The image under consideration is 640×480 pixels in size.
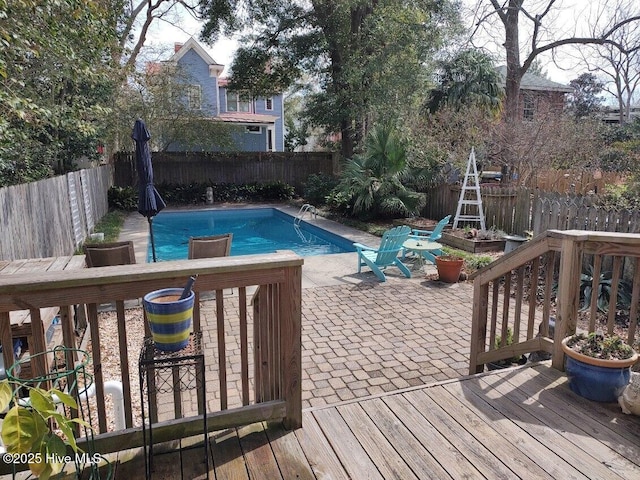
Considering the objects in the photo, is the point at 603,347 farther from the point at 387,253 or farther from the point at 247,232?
the point at 247,232

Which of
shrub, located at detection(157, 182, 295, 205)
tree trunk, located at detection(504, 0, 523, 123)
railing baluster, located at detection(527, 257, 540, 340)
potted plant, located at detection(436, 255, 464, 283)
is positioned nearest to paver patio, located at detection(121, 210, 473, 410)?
potted plant, located at detection(436, 255, 464, 283)

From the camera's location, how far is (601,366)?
2.56 m

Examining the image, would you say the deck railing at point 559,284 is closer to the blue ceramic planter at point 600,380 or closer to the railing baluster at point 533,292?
the railing baluster at point 533,292

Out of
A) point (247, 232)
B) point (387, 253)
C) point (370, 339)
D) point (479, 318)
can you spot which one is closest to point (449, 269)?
point (387, 253)

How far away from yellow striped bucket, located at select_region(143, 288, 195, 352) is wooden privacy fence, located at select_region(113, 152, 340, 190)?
16.1 m

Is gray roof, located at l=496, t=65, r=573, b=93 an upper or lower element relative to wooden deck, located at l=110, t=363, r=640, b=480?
upper

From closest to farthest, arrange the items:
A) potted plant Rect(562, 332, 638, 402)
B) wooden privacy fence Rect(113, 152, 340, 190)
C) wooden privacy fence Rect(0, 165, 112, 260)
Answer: potted plant Rect(562, 332, 638, 402) → wooden privacy fence Rect(0, 165, 112, 260) → wooden privacy fence Rect(113, 152, 340, 190)

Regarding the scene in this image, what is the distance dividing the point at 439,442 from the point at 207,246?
4206mm

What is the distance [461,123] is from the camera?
13219mm

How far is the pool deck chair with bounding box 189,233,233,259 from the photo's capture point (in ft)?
19.0

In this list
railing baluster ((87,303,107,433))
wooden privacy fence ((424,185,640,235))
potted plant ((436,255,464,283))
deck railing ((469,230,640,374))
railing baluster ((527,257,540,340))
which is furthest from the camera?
potted plant ((436,255,464,283))

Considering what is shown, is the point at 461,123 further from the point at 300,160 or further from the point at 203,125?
the point at 203,125

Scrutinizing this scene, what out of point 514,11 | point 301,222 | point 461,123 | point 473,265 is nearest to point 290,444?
point 473,265

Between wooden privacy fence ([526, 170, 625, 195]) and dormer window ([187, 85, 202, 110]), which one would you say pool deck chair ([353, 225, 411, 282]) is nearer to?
wooden privacy fence ([526, 170, 625, 195])
